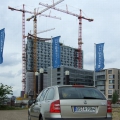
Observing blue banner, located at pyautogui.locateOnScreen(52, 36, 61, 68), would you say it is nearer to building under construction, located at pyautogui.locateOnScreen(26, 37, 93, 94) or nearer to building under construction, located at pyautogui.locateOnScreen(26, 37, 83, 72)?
building under construction, located at pyautogui.locateOnScreen(26, 37, 93, 94)

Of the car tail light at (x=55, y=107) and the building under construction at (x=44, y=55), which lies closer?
the car tail light at (x=55, y=107)

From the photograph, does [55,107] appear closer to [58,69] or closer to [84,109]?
[84,109]

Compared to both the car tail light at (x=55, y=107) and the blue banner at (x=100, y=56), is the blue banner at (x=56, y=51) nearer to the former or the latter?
the blue banner at (x=100, y=56)

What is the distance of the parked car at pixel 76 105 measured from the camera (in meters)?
8.51

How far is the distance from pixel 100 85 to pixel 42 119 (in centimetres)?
13200

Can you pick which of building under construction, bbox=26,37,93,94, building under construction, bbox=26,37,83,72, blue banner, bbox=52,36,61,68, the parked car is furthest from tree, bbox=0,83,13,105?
building under construction, bbox=26,37,83,72

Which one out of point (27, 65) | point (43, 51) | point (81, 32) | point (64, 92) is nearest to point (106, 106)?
point (64, 92)

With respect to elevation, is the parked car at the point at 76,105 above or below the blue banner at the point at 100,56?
below

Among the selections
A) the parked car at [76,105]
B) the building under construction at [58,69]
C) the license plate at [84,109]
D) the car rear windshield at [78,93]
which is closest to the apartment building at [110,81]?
the building under construction at [58,69]

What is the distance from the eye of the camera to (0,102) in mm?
38875

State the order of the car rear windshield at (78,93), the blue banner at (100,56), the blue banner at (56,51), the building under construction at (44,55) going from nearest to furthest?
1. the car rear windshield at (78,93)
2. the blue banner at (56,51)
3. the blue banner at (100,56)
4. the building under construction at (44,55)

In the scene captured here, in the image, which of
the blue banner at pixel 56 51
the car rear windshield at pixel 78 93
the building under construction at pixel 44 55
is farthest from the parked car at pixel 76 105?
the building under construction at pixel 44 55

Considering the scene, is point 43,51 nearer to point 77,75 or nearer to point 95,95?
point 77,75

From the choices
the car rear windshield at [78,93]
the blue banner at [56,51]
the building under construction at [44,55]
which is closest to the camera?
the car rear windshield at [78,93]
